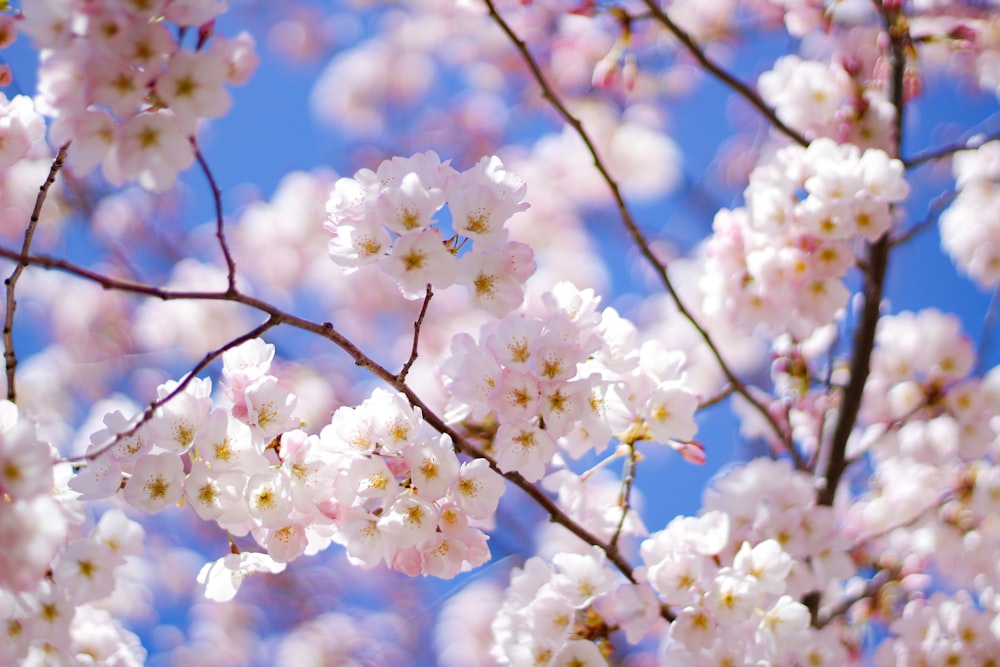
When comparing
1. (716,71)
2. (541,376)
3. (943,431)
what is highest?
(716,71)

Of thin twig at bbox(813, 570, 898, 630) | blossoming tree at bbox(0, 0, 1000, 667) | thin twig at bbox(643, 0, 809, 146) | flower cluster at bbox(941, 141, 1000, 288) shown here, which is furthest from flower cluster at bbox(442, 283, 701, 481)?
flower cluster at bbox(941, 141, 1000, 288)

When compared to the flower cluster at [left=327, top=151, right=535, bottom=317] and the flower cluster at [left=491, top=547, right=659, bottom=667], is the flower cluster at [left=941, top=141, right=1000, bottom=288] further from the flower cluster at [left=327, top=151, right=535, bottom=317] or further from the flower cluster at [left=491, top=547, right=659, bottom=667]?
the flower cluster at [left=327, top=151, right=535, bottom=317]

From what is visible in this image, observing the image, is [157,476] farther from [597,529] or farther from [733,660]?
[733,660]

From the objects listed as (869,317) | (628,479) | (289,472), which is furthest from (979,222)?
(289,472)

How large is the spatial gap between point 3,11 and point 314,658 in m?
4.78

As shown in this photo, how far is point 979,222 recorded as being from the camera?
2.86 m

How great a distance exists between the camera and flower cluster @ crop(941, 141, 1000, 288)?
2797 mm

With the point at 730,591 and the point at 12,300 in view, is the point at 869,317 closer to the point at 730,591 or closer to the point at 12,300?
the point at 730,591

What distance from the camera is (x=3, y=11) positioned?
1.24m

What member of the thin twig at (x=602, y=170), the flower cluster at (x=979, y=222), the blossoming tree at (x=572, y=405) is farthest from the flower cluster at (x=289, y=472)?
the flower cluster at (x=979, y=222)

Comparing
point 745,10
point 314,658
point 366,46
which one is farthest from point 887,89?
point 366,46

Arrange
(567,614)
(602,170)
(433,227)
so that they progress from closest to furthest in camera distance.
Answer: (433,227) → (567,614) → (602,170)

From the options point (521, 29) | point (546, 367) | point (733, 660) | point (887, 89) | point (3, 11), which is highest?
point (521, 29)

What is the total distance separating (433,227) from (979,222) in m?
2.35
